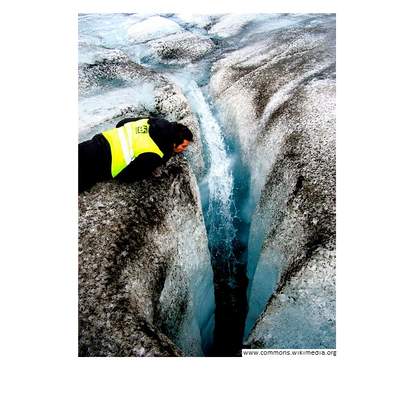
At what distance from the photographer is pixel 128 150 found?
6.69 m

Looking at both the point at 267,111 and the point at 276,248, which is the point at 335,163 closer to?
the point at 276,248

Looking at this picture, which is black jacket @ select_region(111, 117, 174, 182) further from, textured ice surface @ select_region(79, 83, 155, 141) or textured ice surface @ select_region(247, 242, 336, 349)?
textured ice surface @ select_region(247, 242, 336, 349)

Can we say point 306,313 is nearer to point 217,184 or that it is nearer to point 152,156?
point 152,156

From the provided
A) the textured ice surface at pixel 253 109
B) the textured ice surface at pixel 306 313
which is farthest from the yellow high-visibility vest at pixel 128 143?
Result: the textured ice surface at pixel 306 313

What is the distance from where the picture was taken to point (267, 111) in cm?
1026

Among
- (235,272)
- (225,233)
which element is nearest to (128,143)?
(225,233)

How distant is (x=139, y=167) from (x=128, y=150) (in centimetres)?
37

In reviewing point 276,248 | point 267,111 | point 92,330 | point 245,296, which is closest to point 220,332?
point 245,296

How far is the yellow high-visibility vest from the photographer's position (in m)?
6.63

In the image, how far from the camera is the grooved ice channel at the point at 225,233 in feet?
30.8

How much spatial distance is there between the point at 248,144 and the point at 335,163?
337 cm

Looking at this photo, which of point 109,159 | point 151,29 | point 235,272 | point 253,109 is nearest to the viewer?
point 109,159

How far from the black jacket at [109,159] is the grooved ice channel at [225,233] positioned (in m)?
3.04

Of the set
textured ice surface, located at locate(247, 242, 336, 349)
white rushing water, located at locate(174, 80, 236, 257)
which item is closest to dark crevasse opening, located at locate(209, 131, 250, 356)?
white rushing water, located at locate(174, 80, 236, 257)
